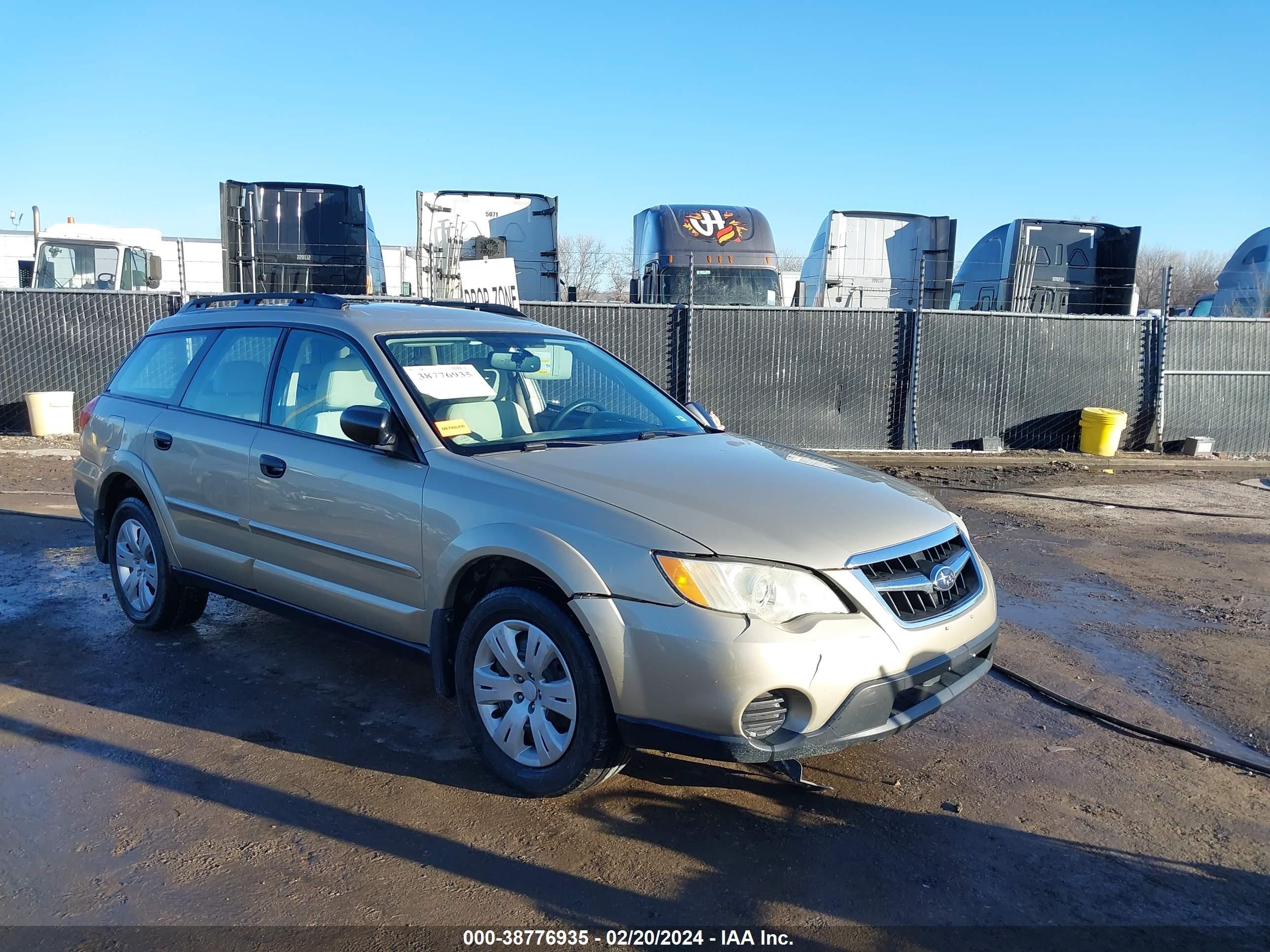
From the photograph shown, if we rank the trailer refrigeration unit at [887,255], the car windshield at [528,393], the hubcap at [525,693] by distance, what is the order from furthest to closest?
the trailer refrigeration unit at [887,255]
the car windshield at [528,393]
the hubcap at [525,693]

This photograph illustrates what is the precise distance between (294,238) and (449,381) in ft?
41.5

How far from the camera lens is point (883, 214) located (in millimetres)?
17547

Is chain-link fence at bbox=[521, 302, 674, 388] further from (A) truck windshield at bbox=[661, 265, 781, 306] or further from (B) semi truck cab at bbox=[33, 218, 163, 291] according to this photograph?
(B) semi truck cab at bbox=[33, 218, 163, 291]

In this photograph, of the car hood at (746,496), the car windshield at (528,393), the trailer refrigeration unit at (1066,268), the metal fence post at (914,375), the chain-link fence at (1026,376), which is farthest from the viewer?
the trailer refrigeration unit at (1066,268)

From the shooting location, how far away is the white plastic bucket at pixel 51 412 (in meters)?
12.4

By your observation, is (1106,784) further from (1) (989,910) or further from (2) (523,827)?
(2) (523,827)

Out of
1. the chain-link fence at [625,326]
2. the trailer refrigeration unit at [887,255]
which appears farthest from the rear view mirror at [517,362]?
the trailer refrigeration unit at [887,255]

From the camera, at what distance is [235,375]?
4840 mm

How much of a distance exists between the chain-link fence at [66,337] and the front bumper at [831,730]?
11754 millimetres

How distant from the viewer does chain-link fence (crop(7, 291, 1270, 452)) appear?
12.7m

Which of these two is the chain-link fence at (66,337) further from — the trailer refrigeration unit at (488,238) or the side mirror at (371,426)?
the side mirror at (371,426)

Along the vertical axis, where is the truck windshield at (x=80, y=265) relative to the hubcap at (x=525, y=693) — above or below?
above

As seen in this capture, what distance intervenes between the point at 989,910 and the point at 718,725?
3.20 ft

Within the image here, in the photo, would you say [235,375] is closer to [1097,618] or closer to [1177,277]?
[1097,618]
